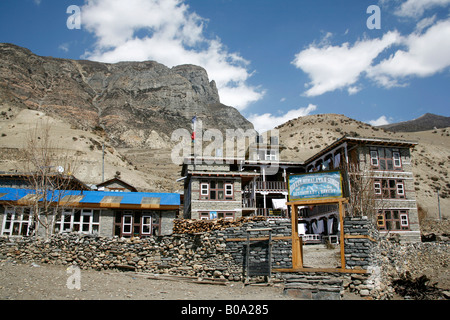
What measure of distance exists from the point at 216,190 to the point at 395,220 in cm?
1824

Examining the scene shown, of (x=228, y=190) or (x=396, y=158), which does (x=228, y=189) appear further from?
(x=396, y=158)

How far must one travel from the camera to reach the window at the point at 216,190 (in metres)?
36.3

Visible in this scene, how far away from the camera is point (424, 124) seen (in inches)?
6442

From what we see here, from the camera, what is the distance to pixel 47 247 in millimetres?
20938

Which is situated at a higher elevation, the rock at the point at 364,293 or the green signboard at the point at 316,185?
the green signboard at the point at 316,185

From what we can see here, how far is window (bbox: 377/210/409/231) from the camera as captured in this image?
3659 cm

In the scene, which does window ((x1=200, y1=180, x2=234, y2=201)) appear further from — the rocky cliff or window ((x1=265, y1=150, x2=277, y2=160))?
the rocky cliff

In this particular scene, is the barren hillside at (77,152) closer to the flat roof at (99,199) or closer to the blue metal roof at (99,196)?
the blue metal roof at (99,196)

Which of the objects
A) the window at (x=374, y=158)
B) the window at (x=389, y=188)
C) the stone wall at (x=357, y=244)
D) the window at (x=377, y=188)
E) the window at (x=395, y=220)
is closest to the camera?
the stone wall at (x=357, y=244)

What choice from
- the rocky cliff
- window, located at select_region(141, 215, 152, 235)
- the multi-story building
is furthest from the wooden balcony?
the rocky cliff

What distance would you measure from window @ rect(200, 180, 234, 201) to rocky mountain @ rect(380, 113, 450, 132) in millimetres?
133781

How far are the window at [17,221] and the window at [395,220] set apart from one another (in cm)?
3128

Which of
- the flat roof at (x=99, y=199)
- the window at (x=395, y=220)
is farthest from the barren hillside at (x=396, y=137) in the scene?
the flat roof at (x=99, y=199)
